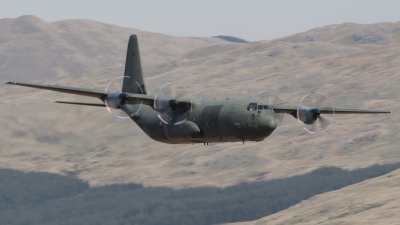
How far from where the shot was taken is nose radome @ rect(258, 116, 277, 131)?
5141 centimetres

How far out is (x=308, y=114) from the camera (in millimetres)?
58844

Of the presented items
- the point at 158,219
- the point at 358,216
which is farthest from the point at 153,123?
the point at 158,219

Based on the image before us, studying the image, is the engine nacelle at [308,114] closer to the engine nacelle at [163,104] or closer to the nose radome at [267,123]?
the nose radome at [267,123]

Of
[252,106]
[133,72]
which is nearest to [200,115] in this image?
[252,106]

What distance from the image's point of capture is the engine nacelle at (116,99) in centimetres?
5531

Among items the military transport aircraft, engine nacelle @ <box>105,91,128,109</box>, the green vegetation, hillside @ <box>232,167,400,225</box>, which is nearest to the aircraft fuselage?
the military transport aircraft

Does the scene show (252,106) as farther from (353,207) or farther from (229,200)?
(229,200)

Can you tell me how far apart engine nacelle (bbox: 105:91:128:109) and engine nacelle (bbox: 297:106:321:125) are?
15009 mm

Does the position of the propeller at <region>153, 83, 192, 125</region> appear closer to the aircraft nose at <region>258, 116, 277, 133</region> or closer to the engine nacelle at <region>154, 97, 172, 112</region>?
the engine nacelle at <region>154, 97, 172, 112</region>

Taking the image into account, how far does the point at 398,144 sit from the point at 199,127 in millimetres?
152066

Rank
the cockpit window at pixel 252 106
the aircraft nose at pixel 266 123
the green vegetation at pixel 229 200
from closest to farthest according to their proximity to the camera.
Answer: the aircraft nose at pixel 266 123, the cockpit window at pixel 252 106, the green vegetation at pixel 229 200

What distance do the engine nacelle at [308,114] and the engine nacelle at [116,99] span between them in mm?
15009

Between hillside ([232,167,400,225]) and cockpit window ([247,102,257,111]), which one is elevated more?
cockpit window ([247,102,257,111])

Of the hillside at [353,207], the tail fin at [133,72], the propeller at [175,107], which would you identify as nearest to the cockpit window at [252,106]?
the propeller at [175,107]
